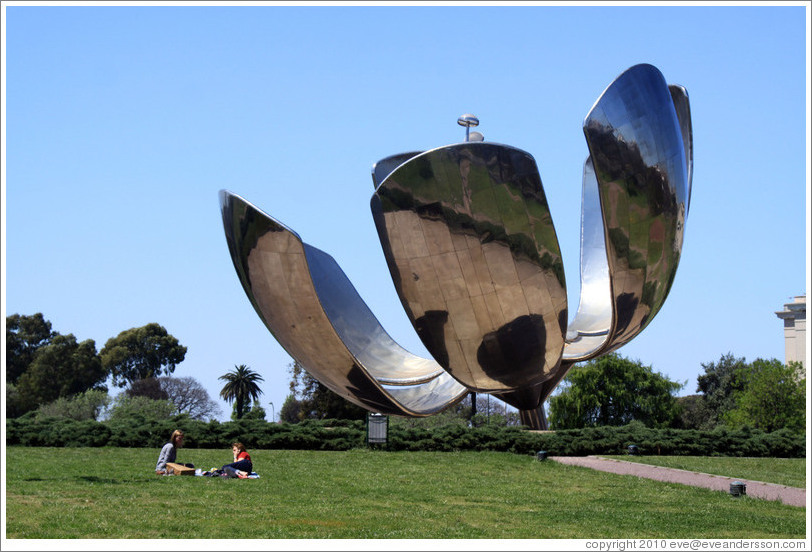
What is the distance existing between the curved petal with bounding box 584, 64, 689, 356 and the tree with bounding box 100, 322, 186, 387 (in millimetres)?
56647

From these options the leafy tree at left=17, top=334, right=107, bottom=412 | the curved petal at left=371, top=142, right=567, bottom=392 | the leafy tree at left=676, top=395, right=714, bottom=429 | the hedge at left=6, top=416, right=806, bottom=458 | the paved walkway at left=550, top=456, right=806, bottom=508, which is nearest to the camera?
the curved petal at left=371, top=142, right=567, bottom=392

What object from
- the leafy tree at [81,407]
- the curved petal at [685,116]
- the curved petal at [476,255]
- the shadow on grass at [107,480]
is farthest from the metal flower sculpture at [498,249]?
the leafy tree at [81,407]

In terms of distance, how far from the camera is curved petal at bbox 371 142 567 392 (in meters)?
7.04

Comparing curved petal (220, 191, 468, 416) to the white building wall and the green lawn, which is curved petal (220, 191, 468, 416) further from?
the white building wall

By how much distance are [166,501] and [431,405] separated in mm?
3279

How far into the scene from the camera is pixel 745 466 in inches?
728

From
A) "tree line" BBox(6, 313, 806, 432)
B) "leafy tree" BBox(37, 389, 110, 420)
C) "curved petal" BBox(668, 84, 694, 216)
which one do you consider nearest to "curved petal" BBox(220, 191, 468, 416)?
"curved petal" BBox(668, 84, 694, 216)

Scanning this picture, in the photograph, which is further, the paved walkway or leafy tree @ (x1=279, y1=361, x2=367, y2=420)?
leafy tree @ (x1=279, y1=361, x2=367, y2=420)

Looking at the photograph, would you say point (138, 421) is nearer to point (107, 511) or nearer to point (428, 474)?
point (428, 474)

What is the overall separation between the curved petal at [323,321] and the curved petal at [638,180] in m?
2.17

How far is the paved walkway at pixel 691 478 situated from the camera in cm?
1277

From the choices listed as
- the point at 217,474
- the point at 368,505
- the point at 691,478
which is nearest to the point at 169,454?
the point at 217,474

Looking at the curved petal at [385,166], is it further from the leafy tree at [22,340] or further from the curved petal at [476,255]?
the leafy tree at [22,340]

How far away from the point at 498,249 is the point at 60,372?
176 ft
